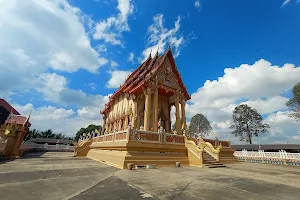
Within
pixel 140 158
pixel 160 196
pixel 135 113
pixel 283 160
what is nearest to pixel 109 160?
pixel 140 158

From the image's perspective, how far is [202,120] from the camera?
1649 inches

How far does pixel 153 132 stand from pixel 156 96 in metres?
4.41

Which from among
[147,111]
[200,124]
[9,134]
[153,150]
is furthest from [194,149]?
[200,124]

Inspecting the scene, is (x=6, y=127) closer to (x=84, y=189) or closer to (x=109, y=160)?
(x=109, y=160)

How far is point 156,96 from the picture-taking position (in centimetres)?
1385

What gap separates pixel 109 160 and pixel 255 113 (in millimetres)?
38484

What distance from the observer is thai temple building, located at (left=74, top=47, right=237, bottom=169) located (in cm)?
948

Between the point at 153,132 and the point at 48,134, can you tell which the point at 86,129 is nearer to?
the point at 48,134

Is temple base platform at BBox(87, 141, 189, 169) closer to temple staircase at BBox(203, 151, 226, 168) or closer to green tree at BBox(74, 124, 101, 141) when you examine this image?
temple staircase at BBox(203, 151, 226, 168)

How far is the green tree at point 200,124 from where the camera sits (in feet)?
134

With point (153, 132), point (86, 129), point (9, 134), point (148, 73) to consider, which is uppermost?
point (148, 73)

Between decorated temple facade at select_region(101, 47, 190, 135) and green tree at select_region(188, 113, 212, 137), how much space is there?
26.1 m

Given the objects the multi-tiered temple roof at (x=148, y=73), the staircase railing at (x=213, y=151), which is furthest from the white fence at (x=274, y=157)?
the multi-tiered temple roof at (x=148, y=73)

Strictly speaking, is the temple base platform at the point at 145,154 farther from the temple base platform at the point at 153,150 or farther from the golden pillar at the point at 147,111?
the golden pillar at the point at 147,111
